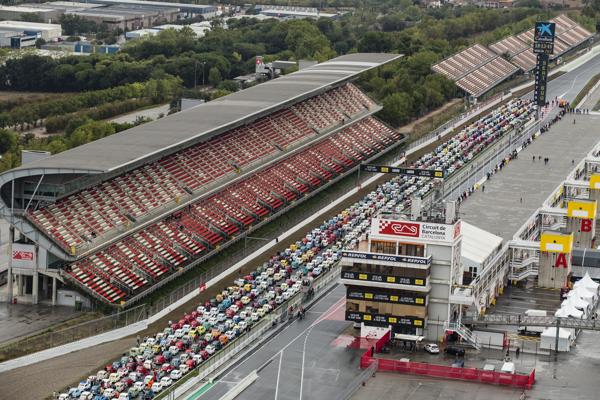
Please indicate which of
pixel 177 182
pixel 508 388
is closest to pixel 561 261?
pixel 508 388

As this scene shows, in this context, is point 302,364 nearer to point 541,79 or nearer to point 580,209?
point 580,209

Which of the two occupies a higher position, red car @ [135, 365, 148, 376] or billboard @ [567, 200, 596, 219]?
billboard @ [567, 200, 596, 219]

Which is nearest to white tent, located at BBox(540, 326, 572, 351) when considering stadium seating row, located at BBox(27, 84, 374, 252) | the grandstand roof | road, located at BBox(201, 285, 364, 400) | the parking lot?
the parking lot

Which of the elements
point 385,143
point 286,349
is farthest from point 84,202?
point 385,143

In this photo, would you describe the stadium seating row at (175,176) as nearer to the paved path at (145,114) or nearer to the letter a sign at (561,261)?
the paved path at (145,114)

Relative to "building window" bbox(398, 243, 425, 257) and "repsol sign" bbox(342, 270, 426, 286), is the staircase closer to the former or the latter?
"repsol sign" bbox(342, 270, 426, 286)

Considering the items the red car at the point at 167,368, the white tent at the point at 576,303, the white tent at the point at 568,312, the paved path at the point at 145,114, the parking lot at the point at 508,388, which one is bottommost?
the red car at the point at 167,368

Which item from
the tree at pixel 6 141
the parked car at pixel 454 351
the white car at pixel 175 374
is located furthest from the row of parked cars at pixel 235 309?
the tree at pixel 6 141
